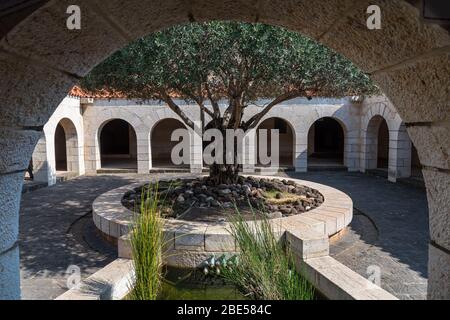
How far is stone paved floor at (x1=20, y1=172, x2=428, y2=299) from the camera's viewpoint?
4.33 m

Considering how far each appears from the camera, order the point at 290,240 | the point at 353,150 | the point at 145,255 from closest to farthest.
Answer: the point at 145,255 < the point at 290,240 < the point at 353,150

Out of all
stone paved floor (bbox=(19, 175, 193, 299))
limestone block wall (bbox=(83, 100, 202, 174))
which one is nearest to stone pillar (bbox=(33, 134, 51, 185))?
stone paved floor (bbox=(19, 175, 193, 299))

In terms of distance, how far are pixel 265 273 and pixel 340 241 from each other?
331 centimetres

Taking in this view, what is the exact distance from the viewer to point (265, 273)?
2.84m

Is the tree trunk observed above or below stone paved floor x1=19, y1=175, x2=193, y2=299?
above

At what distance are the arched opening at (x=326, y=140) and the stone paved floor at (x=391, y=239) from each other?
7960mm

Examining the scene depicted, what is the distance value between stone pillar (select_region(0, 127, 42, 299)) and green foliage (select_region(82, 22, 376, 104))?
3.67 meters

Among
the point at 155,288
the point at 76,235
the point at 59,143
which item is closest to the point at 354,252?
the point at 155,288

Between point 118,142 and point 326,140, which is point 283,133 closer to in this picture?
point 326,140

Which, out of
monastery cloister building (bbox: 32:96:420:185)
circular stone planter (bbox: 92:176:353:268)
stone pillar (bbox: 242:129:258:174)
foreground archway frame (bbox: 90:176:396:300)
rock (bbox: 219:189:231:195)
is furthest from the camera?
stone pillar (bbox: 242:129:258:174)

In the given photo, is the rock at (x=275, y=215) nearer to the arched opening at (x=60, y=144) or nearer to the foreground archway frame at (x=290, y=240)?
the foreground archway frame at (x=290, y=240)

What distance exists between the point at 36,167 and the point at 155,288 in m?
10.2

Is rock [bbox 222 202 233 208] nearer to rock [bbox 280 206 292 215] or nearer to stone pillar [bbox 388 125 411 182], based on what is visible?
rock [bbox 280 206 292 215]

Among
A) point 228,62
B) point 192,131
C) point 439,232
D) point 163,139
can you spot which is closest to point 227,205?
point 228,62
